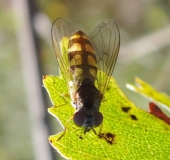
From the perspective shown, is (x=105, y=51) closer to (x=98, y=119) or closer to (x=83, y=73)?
(x=83, y=73)

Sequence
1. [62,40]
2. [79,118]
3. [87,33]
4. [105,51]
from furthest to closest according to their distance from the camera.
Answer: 1. [87,33]
2. [105,51]
3. [62,40]
4. [79,118]

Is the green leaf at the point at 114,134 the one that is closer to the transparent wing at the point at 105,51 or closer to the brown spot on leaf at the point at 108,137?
the brown spot on leaf at the point at 108,137

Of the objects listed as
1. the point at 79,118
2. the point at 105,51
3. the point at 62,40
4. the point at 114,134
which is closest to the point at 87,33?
the point at 105,51

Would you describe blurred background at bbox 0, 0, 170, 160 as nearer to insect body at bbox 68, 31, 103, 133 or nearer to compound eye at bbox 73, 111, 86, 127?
insect body at bbox 68, 31, 103, 133

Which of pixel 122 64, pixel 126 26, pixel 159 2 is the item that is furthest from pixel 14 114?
pixel 159 2

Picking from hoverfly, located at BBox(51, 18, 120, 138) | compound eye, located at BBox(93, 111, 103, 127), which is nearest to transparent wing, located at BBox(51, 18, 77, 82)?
hoverfly, located at BBox(51, 18, 120, 138)
